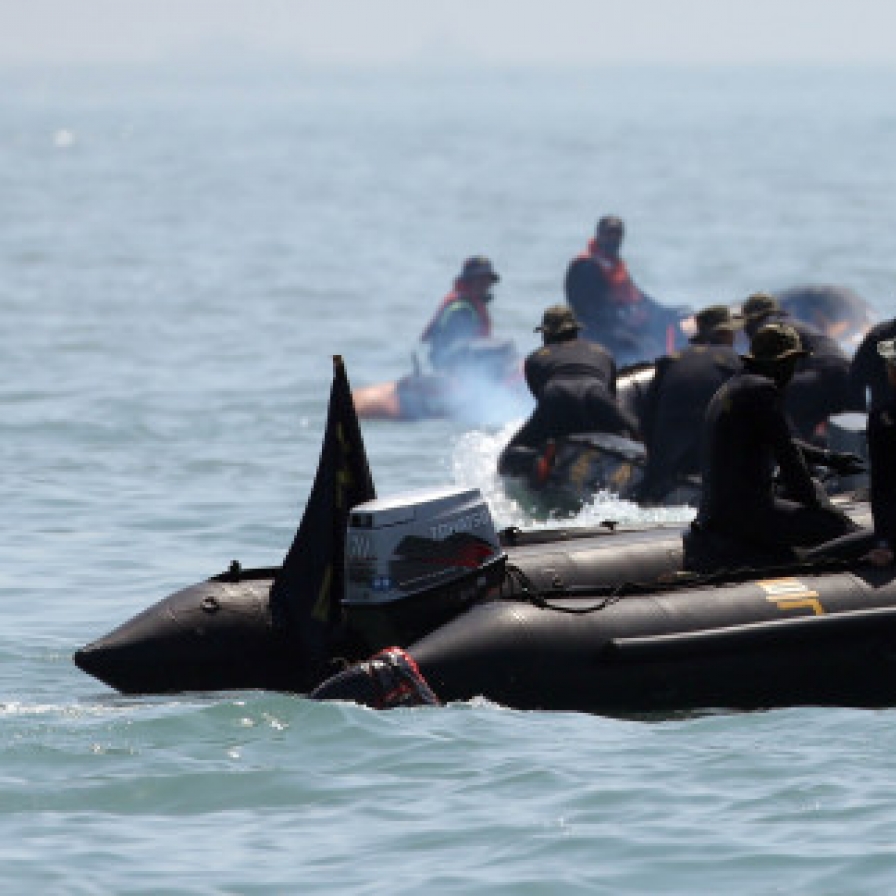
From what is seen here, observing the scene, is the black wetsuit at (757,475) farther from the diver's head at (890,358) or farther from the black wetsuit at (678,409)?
the black wetsuit at (678,409)

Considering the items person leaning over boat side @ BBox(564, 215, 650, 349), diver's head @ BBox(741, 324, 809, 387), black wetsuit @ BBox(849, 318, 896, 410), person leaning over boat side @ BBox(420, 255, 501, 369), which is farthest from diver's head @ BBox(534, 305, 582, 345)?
diver's head @ BBox(741, 324, 809, 387)

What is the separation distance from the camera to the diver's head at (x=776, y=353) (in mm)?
12227

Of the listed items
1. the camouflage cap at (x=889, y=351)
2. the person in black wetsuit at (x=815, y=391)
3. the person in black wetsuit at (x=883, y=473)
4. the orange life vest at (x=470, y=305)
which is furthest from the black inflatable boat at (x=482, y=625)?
the orange life vest at (x=470, y=305)

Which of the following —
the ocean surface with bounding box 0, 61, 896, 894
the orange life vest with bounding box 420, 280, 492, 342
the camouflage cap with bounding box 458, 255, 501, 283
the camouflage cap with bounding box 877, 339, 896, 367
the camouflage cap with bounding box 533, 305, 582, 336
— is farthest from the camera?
the orange life vest with bounding box 420, 280, 492, 342

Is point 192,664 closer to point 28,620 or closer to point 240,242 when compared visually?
point 28,620

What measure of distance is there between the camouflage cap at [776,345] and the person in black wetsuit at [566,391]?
6044 mm

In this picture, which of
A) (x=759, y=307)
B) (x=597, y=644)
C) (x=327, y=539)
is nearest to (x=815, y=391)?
(x=759, y=307)

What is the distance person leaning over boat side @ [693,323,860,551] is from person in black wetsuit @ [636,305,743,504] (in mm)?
4178

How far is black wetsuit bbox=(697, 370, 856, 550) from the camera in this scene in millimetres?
12203

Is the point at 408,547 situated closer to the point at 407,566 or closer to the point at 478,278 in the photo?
the point at 407,566

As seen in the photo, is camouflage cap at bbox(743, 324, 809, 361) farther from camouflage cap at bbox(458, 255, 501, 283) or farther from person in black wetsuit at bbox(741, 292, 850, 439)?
camouflage cap at bbox(458, 255, 501, 283)

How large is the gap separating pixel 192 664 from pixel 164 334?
21057mm

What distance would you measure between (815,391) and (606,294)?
21.2 ft

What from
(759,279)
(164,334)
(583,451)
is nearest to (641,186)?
(759,279)
